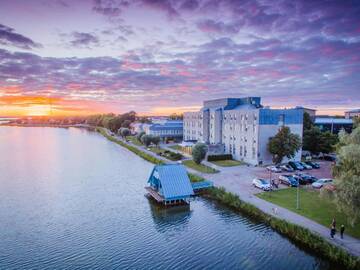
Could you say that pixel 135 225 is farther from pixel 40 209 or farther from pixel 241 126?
pixel 241 126

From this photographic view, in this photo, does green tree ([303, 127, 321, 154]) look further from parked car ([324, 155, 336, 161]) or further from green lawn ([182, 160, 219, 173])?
green lawn ([182, 160, 219, 173])

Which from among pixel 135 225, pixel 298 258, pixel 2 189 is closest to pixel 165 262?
pixel 135 225

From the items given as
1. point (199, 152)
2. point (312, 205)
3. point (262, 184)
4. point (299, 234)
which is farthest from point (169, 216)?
point (199, 152)

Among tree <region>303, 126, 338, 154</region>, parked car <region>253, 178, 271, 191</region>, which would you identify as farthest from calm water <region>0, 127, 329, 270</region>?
tree <region>303, 126, 338, 154</region>

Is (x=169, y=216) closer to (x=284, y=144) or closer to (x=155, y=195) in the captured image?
(x=155, y=195)

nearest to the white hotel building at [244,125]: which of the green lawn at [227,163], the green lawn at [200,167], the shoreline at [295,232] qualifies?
the green lawn at [227,163]

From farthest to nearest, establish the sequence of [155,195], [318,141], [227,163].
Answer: [318,141]
[227,163]
[155,195]

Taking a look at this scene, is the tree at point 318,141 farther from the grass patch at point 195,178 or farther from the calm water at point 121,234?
the calm water at point 121,234
